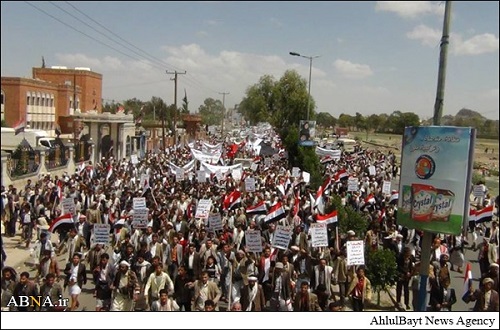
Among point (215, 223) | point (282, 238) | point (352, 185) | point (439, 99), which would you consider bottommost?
point (215, 223)

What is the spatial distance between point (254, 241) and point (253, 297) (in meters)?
1.80

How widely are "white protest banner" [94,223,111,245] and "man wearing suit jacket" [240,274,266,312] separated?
9.98 ft

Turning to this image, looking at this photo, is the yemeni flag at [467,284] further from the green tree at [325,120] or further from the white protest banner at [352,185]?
the green tree at [325,120]

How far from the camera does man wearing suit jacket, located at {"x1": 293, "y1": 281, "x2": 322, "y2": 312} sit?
805cm

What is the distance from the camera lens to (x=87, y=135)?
3353 cm

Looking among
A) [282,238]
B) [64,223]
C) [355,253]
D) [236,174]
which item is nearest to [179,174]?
[236,174]

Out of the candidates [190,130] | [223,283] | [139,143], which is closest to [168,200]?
[223,283]

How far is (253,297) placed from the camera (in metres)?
8.56

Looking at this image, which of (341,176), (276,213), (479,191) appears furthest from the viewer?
(341,176)

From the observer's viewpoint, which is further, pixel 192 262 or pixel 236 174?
pixel 236 174

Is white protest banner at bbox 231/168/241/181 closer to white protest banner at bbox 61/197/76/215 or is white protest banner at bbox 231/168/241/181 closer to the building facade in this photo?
white protest banner at bbox 61/197/76/215

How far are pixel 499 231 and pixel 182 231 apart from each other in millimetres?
7284

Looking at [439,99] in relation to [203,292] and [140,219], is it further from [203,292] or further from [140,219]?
[140,219]

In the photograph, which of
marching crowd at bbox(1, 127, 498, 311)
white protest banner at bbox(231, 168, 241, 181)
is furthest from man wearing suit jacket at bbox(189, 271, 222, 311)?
white protest banner at bbox(231, 168, 241, 181)
